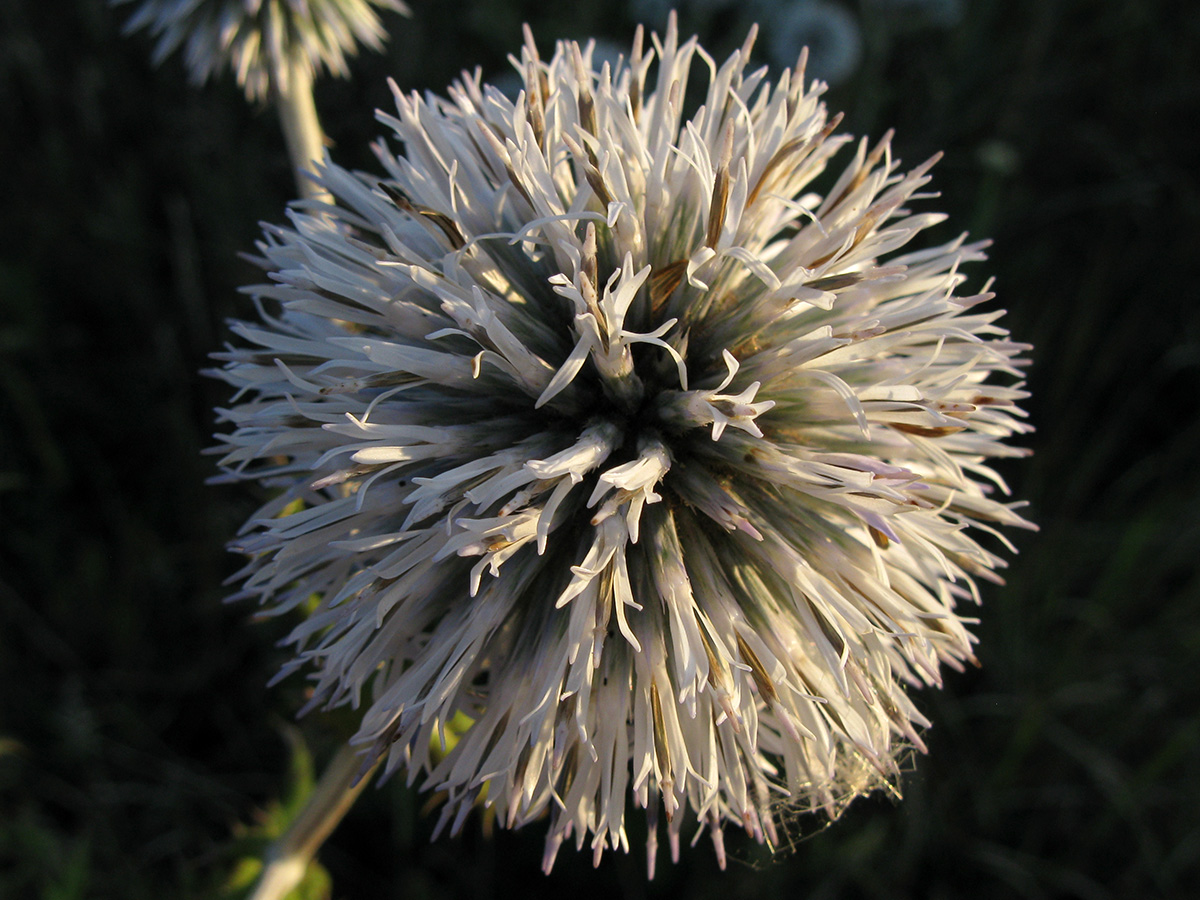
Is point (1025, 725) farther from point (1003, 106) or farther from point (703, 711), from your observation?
point (1003, 106)

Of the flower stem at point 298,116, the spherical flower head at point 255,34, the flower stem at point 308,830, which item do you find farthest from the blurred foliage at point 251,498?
the flower stem at point 298,116

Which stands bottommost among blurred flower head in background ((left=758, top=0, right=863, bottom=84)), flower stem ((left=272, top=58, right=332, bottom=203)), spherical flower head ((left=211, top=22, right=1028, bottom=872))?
spherical flower head ((left=211, top=22, right=1028, bottom=872))

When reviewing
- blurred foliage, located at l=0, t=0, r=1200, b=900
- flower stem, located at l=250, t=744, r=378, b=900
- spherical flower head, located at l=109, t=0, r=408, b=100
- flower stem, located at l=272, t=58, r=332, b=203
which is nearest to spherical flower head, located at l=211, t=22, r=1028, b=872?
flower stem, located at l=250, t=744, r=378, b=900

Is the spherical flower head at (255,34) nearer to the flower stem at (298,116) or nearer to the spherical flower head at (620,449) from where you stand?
the flower stem at (298,116)

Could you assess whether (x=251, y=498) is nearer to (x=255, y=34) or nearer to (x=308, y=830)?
(x=255, y=34)

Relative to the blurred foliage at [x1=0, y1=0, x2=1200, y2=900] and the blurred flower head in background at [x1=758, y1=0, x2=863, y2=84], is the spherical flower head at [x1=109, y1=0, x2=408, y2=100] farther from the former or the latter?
the blurred flower head in background at [x1=758, y1=0, x2=863, y2=84]

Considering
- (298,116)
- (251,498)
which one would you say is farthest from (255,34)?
(251,498)
